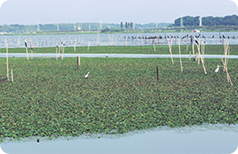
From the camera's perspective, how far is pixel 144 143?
36.1ft

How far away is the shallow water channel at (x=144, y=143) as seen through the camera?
412 inches

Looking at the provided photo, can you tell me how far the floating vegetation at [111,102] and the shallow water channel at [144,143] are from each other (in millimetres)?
509

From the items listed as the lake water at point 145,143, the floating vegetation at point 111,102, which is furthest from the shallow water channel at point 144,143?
the floating vegetation at point 111,102

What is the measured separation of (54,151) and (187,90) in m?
10.4

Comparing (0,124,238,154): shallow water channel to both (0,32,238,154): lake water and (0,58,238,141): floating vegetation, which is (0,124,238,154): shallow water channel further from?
(0,58,238,141): floating vegetation

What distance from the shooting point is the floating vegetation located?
12.5 metres

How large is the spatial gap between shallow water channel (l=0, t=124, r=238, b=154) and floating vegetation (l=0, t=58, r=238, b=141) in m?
0.51

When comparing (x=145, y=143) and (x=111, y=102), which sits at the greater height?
(x=111, y=102)

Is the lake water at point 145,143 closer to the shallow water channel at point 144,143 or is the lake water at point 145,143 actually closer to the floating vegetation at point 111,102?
the shallow water channel at point 144,143

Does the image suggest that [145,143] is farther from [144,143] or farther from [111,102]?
[111,102]

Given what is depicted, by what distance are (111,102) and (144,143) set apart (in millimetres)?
5224

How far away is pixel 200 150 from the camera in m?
10.4

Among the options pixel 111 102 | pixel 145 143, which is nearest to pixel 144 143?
pixel 145 143

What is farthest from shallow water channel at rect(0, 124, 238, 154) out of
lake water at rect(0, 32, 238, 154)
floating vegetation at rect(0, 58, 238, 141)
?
floating vegetation at rect(0, 58, 238, 141)
